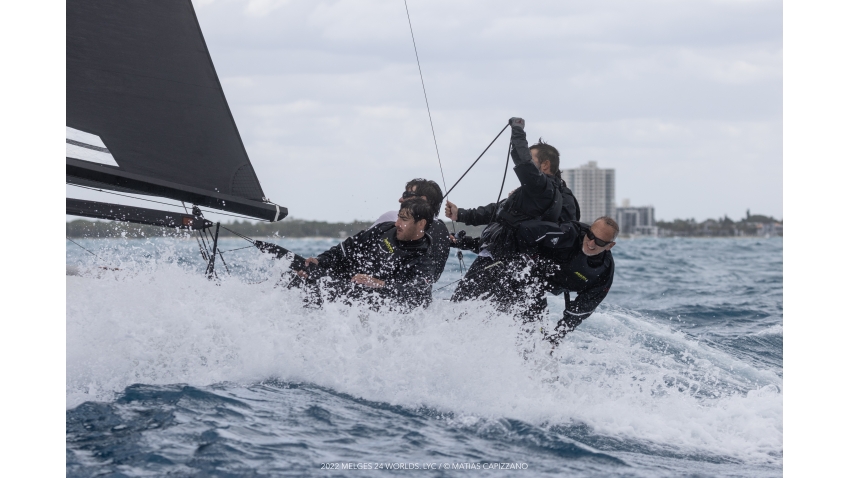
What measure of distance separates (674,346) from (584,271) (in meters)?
2.48

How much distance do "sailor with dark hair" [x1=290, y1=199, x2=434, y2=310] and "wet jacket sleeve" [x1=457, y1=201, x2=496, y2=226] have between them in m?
0.35

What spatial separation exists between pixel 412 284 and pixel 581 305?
0.99 metres

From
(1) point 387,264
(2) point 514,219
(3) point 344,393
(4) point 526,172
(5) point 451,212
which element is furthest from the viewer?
(5) point 451,212

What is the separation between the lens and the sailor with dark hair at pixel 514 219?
4398mm

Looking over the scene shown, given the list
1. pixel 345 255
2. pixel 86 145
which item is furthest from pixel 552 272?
pixel 86 145

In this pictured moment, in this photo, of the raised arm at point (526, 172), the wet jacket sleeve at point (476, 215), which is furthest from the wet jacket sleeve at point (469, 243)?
the raised arm at point (526, 172)

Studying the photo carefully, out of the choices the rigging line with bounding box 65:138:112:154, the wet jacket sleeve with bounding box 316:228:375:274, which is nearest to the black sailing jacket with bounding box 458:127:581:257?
the wet jacket sleeve with bounding box 316:228:375:274

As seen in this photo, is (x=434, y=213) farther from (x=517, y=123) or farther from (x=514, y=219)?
(x=517, y=123)

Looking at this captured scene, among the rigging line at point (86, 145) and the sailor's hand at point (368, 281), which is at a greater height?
the rigging line at point (86, 145)

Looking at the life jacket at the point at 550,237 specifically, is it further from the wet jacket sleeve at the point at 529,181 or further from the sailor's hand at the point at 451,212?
the sailor's hand at the point at 451,212

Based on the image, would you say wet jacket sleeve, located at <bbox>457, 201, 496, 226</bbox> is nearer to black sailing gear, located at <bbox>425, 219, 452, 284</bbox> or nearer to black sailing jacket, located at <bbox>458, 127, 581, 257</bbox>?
black sailing jacket, located at <bbox>458, 127, 581, 257</bbox>

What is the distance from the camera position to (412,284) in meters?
4.54
